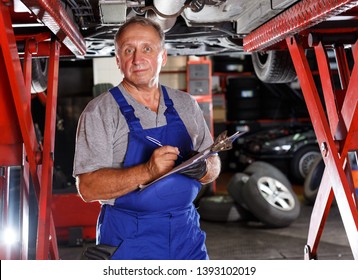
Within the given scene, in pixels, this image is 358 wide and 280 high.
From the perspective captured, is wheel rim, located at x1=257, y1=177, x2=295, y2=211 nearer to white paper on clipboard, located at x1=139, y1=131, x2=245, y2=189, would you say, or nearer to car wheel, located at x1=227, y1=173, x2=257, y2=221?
car wheel, located at x1=227, y1=173, x2=257, y2=221

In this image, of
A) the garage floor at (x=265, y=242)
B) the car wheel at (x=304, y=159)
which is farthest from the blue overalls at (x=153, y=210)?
the car wheel at (x=304, y=159)

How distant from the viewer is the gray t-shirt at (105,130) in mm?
1794

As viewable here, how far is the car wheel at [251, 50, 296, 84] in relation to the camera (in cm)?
344

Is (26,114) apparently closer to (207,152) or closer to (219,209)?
(207,152)

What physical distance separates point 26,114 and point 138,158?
628mm

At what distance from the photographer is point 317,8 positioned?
2066mm

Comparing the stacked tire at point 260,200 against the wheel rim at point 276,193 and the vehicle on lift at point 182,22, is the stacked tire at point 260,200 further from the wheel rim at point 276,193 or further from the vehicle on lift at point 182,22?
the vehicle on lift at point 182,22

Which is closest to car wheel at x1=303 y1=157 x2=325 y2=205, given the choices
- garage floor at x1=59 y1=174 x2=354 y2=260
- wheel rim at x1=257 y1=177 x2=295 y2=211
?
garage floor at x1=59 y1=174 x2=354 y2=260

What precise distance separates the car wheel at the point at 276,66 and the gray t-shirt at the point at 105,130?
1616 mm

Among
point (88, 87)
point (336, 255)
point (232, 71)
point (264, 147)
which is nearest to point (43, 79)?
point (336, 255)

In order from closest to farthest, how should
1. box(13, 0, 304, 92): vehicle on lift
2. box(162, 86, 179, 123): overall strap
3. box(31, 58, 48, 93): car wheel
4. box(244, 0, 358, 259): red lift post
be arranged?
1. box(162, 86, 179, 123): overall strap
2. box(244, 0, 358, 259): red lift post
3. box(13, 0, 304, 92): vehicle on lift
4. box(31, 58, 48, 93): car wheel
